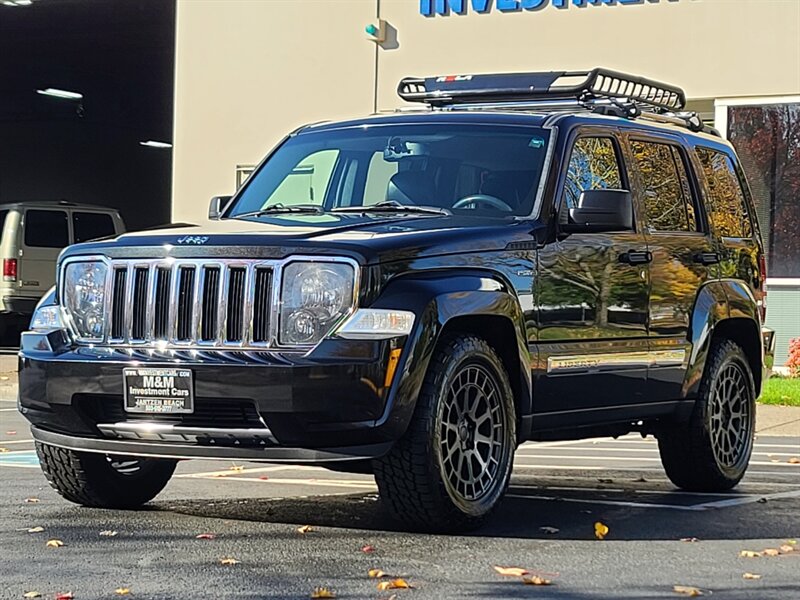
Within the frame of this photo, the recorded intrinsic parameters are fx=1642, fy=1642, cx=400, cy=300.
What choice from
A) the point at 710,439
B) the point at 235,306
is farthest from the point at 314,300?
the point at 710,439

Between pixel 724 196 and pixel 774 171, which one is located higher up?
pixel 774 171

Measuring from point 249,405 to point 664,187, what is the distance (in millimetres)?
3222

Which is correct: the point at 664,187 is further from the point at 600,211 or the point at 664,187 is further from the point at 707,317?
the point at 600,211

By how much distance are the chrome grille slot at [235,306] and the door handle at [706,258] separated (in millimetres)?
3050

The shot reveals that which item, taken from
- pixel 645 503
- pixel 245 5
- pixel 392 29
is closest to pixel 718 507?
pixel 645 503

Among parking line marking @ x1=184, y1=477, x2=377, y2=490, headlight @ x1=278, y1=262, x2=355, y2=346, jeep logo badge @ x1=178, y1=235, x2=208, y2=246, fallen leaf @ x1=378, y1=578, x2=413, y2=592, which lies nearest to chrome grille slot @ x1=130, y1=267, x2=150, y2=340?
jeep logo badge @ x1=178, y1=235, x2=208, y2=246

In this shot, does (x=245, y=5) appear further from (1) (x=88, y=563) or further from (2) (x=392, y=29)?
(1) (x=88, y=563)

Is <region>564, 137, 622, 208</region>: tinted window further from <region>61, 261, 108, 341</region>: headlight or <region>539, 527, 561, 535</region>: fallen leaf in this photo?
<region>61, 261, 108, 341</region>: headlight

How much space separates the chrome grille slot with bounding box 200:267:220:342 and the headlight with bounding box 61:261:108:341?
1.81ft

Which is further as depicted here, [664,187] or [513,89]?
[513,89]

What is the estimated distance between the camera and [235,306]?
690 cm

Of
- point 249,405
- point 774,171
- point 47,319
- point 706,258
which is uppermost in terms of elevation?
point 774,171

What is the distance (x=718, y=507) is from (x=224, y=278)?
3031 mm

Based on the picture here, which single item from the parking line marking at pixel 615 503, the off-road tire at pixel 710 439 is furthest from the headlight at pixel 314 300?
the off-road tire at pixel 710 439
